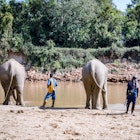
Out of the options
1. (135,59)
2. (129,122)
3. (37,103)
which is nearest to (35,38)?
(135,59)

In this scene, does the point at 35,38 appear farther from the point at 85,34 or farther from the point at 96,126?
the point at 96,126

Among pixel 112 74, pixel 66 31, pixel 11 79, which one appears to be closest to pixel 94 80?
pixel 11 79

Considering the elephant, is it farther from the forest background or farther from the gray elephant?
the forest background

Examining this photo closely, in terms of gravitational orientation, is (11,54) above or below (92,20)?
below

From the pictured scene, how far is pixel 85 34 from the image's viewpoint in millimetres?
39281

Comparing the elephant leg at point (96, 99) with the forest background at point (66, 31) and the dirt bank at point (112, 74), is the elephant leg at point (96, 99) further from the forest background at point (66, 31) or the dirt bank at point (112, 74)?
the forest background at point (66, 31)

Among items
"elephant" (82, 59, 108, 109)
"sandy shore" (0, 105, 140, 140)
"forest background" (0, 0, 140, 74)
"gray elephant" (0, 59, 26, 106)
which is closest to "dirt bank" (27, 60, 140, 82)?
"forest background" (0, 0, 140, 74)

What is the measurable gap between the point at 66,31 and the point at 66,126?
101 ft

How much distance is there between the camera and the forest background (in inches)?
1462

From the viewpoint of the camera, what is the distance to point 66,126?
8984mm

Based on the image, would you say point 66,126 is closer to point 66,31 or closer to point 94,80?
point 94,80

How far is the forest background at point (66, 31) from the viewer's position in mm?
37125

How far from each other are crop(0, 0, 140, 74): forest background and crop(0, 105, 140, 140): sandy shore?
25.7 metres

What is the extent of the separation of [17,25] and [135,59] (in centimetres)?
1204
